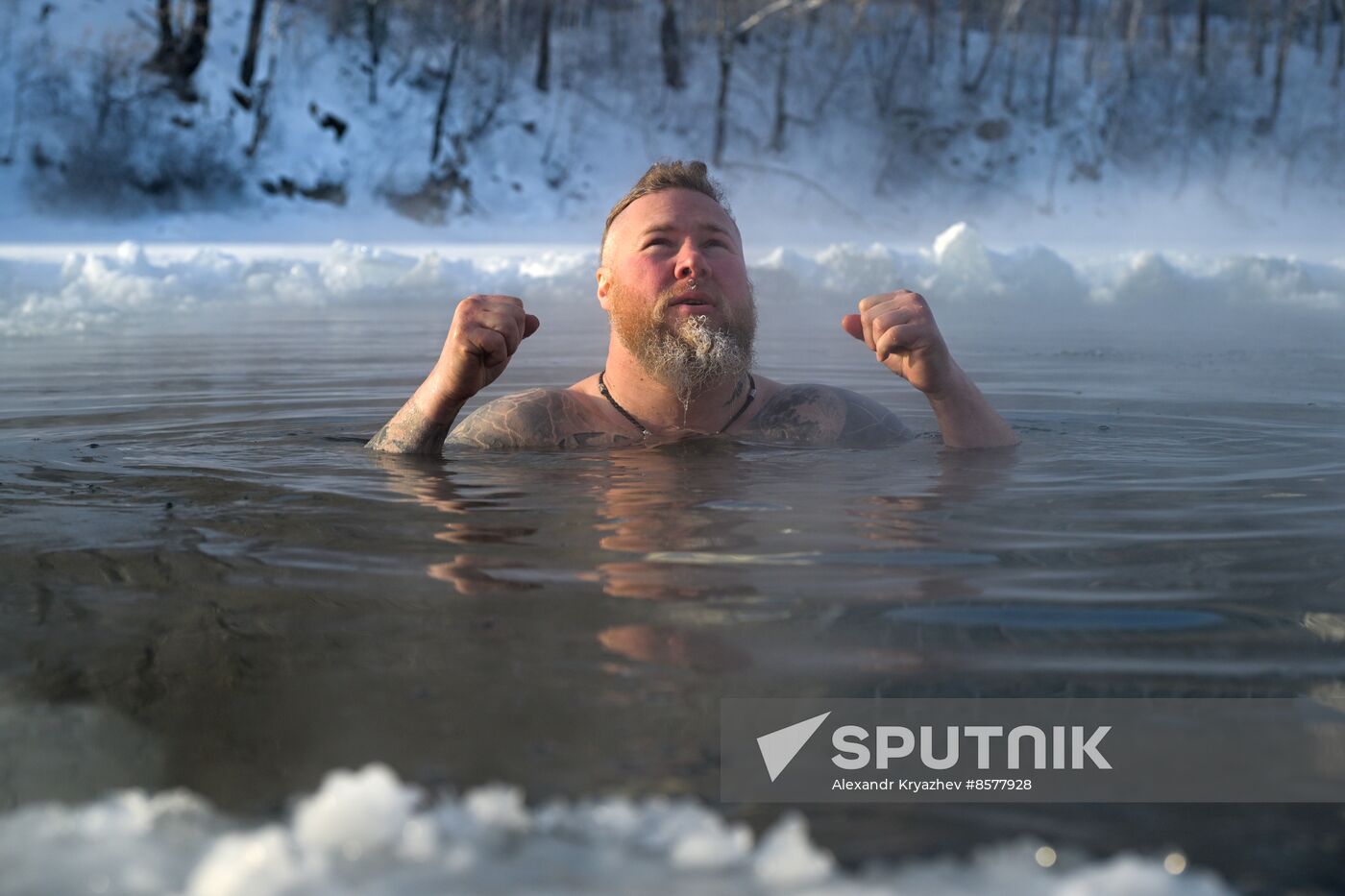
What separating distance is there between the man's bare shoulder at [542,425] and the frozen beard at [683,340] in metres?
0.30

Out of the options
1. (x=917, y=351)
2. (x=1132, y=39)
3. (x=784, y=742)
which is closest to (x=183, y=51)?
(x=1132, y=39)

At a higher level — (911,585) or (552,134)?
(552,134)

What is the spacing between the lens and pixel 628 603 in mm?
2471

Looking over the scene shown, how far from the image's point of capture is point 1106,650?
2.17 m

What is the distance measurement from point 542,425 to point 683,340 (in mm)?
640

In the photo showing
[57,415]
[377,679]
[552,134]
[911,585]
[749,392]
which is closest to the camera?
[377,679]

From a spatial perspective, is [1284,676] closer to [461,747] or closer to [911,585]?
[911,585]

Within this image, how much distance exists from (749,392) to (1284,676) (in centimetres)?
305

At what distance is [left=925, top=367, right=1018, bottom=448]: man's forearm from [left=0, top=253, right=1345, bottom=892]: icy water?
0.26 feet

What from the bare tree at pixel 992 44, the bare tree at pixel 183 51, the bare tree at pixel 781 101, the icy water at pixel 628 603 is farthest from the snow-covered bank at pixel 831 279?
the bare tree at pixel 992 44

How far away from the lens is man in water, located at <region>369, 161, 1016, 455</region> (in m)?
4.15

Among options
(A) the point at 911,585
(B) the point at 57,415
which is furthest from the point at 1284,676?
(B) the point at 57,415

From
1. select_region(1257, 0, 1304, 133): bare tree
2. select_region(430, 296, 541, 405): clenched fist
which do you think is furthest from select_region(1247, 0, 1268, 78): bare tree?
select_region(430, 296, 541, 405): clenched fist

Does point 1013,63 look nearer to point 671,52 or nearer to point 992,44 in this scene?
point 992,44
